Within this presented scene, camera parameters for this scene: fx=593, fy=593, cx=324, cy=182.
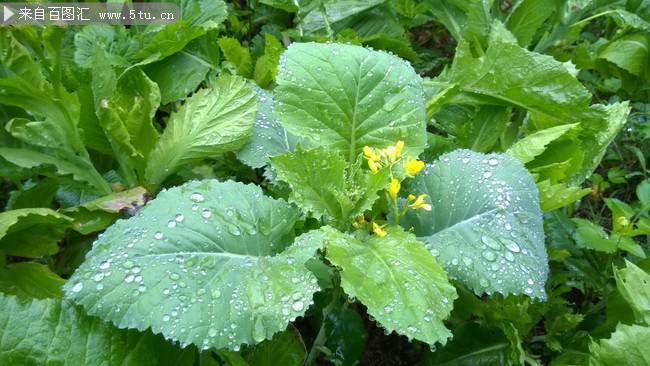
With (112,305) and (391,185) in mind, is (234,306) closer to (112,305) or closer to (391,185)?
(112,305)

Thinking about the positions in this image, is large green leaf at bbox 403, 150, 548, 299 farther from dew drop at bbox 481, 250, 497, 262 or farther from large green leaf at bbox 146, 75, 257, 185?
large green leaf at bbox 146, 75, 257, 185

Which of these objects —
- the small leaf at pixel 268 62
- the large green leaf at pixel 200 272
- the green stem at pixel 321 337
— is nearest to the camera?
the large green leaf at pixel 200 272

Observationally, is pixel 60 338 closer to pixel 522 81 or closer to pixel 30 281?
pixel 30 281

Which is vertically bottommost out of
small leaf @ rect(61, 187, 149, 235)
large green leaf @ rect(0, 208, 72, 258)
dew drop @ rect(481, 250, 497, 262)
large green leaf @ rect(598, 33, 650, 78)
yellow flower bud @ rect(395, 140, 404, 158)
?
large green leaf @ rect(0, 208, 72, 258)

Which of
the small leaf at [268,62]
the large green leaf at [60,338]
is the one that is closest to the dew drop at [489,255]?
the large green leaf at [60,338]

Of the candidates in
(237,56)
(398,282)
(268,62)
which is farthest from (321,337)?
(237,56)

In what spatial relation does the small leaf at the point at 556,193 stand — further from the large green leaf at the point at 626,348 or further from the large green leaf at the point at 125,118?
the large green leaf at the point at 125,118

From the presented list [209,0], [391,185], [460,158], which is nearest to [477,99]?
[460,158]

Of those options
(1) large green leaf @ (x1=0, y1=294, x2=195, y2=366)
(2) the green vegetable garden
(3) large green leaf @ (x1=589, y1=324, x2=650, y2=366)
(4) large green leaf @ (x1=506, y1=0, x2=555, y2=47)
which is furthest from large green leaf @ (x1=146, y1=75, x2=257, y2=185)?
(4) large green leaf @ (x1=506, y1=0, x2=555, y2=47)
